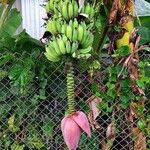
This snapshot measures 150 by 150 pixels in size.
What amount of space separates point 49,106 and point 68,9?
1224 millimetres

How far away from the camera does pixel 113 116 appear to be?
2395 mm

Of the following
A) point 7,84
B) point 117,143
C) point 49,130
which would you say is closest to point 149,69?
point 117,143

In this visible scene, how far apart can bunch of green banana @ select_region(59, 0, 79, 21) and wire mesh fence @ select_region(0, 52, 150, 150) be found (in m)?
0.90

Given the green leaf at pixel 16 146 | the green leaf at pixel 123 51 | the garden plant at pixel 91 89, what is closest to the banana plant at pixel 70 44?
the garden plant at pixel 91 89

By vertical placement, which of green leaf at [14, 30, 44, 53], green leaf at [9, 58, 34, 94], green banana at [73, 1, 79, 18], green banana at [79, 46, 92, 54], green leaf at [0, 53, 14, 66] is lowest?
green leaf at [9, 58, 34, 94]

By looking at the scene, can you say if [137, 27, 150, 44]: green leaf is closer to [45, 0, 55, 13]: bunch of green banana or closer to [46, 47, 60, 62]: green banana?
[45, 0, 55, 13]: bunch of green banana

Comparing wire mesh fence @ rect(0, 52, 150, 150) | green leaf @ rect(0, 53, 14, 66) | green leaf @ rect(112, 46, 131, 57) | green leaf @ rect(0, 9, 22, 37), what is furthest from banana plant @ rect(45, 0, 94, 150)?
green leaf @ rect(0, 9, 22, 37)

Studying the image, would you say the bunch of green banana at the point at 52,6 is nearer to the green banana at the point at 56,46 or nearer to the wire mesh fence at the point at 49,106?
the green banana at the point at 56,46

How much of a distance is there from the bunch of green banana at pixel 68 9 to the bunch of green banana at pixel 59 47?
0.07 metres

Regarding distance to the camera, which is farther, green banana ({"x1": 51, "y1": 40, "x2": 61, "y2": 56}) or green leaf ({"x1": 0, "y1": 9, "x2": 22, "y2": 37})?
green leaf ({"x1": 0, "y1": 9, "x2": 22, "y2": 37})

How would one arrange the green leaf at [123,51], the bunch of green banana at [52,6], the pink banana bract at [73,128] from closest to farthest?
the pink banana bract at [73,128] → the bunch of green banana at [52,6] → the green leaf at [123,51]

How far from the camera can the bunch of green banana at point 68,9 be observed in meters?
1.40

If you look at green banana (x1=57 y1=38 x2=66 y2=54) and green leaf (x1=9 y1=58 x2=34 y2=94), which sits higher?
green banana (x1=57 y1=38 x2=66 y2=54)

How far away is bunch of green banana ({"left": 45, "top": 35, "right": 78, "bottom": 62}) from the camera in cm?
132
